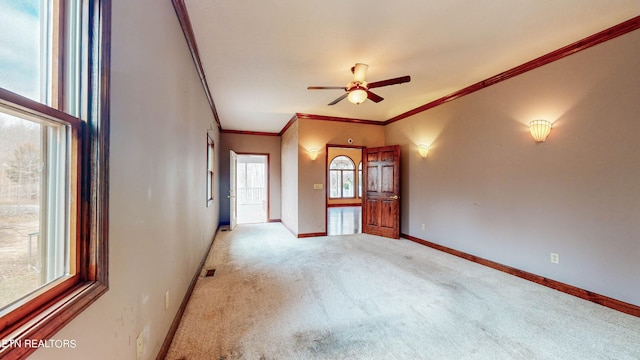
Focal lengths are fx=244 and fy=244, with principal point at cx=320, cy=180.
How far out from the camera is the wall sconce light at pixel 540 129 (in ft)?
9.71

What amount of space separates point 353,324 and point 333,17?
9.17 ft

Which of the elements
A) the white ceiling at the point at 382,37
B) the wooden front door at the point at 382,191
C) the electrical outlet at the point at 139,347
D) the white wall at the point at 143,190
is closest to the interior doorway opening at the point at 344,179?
the wooden front door at the point at 382,191

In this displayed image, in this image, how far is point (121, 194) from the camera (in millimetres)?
1175

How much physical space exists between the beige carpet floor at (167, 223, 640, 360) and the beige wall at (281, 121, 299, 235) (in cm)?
200

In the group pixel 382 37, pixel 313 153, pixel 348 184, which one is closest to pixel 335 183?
pixel 348 184

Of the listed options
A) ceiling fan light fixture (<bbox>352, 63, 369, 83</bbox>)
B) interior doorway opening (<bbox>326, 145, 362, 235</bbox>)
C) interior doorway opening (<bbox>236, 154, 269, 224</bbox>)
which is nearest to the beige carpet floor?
ceiling fan light fixture (<bbox>352, 63, 369, 83</bbox>)

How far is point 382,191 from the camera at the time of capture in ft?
18.2

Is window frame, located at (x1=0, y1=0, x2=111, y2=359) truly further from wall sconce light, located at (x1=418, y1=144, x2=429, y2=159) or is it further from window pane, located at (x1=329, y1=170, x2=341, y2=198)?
window pane, located at (x1=329, y1=170, x2=341, y2=198)

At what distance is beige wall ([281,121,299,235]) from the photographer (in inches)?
216

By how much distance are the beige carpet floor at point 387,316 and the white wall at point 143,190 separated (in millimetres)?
559

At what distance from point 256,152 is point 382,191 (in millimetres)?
3752

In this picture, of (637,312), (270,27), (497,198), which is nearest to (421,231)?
(497,198)

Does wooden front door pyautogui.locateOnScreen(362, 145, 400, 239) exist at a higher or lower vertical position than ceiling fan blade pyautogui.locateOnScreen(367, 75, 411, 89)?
lower

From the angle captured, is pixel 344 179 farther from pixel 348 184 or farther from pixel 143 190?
pixel 143 190
